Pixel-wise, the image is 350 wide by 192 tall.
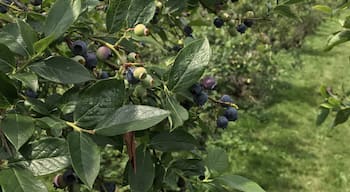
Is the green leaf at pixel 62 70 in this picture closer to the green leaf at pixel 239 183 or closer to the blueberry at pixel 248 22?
the green leaf at pixel 239 183

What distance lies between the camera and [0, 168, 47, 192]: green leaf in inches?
Result: 24.0

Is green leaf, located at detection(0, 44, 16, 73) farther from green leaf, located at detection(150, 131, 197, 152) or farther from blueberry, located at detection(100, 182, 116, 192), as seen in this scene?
blueberry, located at detection(100, 182, 116, 192)

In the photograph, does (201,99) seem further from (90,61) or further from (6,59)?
(6,59)

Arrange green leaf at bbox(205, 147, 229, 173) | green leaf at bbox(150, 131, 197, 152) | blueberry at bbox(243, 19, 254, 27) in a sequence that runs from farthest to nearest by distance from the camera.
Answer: blueberry at bbox(243, 19, 254, 27) < green leaf at bbox(205, 147, 229, 173) < green leaf at bbox(150, 131, 197, 152)

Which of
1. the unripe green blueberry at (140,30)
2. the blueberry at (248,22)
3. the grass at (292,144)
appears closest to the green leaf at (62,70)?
the unripe green blueberry at (140,30)

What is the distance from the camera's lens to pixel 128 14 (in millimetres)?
812

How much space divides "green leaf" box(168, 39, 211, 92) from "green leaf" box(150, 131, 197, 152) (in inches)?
3.6

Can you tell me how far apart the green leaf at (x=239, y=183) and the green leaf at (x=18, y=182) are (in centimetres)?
38

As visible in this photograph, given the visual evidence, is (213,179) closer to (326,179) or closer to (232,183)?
(232,183)

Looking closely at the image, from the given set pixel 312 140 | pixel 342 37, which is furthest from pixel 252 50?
pixel 342 37

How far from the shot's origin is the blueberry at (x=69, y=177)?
88cm

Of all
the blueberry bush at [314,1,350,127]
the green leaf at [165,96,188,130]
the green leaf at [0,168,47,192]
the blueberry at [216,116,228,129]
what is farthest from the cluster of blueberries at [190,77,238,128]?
the blueberry bush at [314,1,350,127]

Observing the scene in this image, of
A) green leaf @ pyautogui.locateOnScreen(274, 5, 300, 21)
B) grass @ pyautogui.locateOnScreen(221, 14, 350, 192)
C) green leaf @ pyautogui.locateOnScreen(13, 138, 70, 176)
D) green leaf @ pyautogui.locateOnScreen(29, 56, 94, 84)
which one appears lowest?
grass @ pyautogui.locateOnScreen(221, 14, 350, 192)

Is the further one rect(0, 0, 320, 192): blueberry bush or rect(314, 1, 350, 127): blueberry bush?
rect(314, 1, 350, 127): blueberry bush
